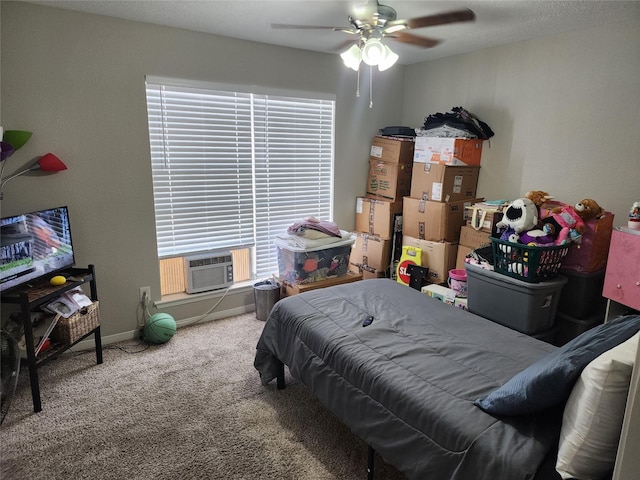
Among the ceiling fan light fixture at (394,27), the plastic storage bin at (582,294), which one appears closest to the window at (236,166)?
the ceiling fan light fixture at (394,27)

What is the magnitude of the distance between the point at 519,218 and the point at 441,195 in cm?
87

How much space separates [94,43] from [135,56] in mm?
256

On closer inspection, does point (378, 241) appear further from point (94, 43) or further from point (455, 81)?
point (94, 43)

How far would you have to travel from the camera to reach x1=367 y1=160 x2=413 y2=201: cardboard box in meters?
3.92

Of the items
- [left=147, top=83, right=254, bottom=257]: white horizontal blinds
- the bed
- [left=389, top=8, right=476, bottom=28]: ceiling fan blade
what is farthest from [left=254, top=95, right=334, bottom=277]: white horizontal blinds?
[left=389, top=8, right=476, bottom=28]: ceiling fan blade

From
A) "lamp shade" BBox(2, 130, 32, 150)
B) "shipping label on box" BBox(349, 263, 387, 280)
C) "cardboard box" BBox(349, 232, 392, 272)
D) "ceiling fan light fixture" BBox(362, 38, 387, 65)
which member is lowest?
"shipping label on box" BBox(349, 263, 387, 280)

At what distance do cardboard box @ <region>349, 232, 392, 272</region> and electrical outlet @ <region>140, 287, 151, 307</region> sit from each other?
1.93 m

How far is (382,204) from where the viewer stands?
3.95m

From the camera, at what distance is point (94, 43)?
275cm

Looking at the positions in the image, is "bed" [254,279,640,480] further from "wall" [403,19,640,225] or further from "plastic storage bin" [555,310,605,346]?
"wall" [403,19,640,225]

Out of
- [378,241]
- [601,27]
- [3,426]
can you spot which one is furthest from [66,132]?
[601,27]

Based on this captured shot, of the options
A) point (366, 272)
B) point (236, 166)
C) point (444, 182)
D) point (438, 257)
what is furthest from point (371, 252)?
point (236, 166)

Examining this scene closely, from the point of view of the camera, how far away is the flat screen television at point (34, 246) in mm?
2293

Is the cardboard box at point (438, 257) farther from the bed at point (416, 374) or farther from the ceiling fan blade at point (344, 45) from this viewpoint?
the ceiling fan blade at point (344, 45)
